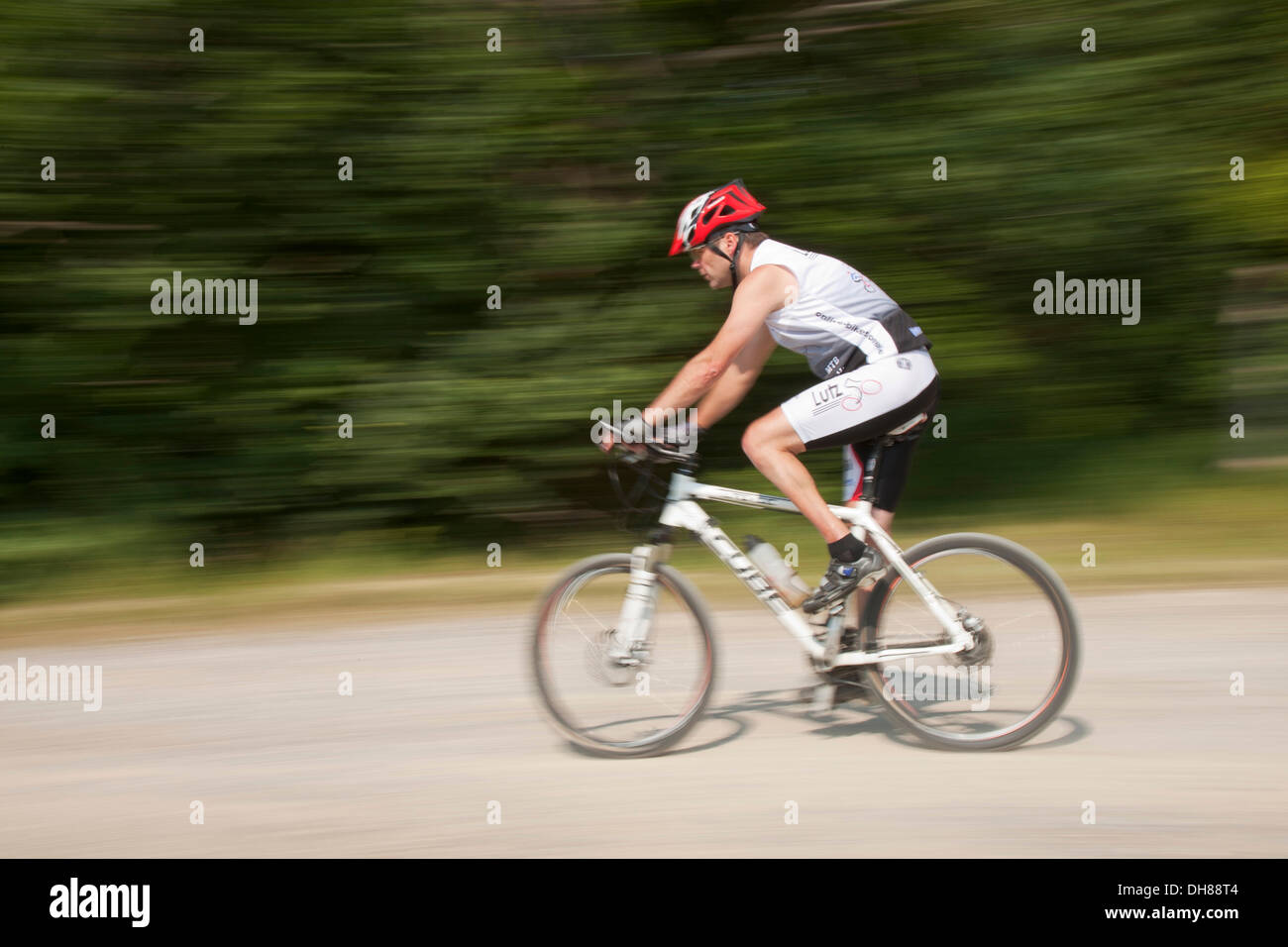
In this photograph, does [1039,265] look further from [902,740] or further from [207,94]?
[207,94]

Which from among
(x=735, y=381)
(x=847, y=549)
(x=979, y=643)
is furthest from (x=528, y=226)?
(x=979, y=643)

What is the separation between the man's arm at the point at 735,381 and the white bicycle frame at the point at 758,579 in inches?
10.2

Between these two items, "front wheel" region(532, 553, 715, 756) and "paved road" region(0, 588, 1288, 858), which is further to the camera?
"front wheel" region(532, 553, 715, 756)

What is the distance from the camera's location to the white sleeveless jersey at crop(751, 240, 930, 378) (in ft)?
14.9

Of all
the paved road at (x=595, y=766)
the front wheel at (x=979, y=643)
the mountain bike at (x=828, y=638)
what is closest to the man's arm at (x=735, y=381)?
the mountain bike at (x=828, y=638)

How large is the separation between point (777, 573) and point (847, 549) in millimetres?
300

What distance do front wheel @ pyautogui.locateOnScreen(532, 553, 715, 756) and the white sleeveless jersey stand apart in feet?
3.32

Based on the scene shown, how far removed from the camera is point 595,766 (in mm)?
4609

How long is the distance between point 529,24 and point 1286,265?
17.0 feet

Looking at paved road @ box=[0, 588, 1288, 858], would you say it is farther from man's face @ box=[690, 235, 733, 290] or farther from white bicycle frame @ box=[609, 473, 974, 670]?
man's face @ box=[690, 235, 733, 290]

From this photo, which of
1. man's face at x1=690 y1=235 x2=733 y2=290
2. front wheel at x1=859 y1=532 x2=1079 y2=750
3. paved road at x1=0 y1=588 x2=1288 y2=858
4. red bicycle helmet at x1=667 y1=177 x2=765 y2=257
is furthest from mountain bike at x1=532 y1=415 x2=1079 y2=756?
red bicycle helmet at x1=667 y1=177 x2=765 y2=257

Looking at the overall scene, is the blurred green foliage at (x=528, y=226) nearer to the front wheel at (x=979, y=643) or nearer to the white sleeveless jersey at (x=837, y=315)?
the white sleeveless jersey at (x=837, y=315)

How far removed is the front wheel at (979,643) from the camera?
4438mm

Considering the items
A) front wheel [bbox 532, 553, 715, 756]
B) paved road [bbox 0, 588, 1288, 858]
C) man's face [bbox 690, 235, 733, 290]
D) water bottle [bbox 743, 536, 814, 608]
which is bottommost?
paved road [bbox 0, 588, 1288, 858]
